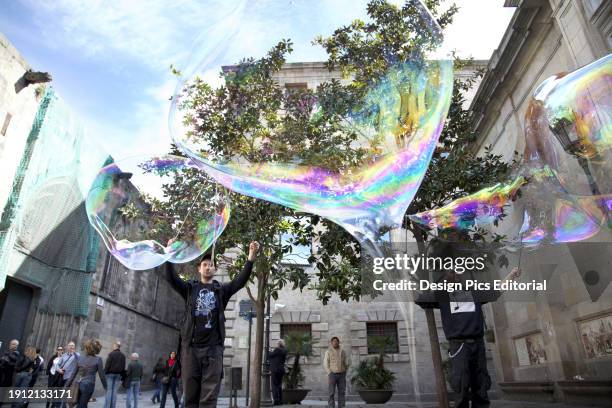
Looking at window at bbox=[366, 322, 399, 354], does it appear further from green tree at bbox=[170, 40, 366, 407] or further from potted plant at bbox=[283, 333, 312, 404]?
green tree at bbox=[170, 40, 366, 407]

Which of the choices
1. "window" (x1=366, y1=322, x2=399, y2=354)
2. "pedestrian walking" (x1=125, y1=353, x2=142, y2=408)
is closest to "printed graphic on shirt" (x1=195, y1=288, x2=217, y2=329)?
"pedestrian walking" (x1=125, y1=353, x2=142, y2=408)

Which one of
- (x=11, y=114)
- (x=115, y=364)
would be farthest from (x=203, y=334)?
(x=11, y=114)

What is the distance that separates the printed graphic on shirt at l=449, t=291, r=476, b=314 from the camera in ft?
15.6

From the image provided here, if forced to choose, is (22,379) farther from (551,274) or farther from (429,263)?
(551,274)

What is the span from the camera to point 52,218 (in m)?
13.0

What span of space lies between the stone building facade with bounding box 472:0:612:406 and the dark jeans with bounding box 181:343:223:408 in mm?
7516

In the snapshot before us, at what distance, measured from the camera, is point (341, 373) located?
10148mm

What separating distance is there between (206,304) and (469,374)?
296cm

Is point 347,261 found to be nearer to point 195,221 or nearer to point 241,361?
point 195,221

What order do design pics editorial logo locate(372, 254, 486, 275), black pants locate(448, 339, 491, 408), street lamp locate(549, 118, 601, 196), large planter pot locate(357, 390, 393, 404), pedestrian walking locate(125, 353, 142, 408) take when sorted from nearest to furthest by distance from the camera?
black pants locate(448, 339, 491, 408) → street lamp locate(549, 118, 601, 196) → design pics editorial logo locate(372, 254, 486, 275) → pedestrian walking locate(125, 353, 142, 408) → large planter pot locate(357, 390, 393, 404)

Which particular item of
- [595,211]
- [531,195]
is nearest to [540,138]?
[531,195]

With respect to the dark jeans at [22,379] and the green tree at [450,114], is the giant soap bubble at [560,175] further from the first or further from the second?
the dark jeans at [22,379]

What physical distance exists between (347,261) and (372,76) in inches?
160

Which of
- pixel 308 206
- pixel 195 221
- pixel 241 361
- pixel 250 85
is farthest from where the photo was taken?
pixel 241 361
